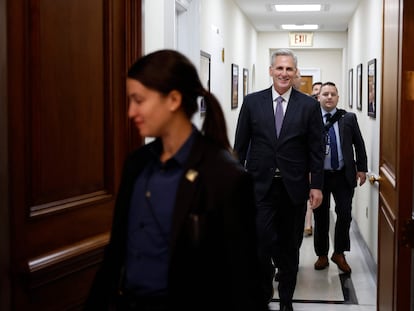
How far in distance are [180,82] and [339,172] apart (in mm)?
3889

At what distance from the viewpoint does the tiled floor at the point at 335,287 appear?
175 inches

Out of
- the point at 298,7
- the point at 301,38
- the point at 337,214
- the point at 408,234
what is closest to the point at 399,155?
the point at 408,234

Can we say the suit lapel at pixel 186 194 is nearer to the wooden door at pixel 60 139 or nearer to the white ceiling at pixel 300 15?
the wooden door at pixel 60 139

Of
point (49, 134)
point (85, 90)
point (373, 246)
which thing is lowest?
point (373, 246)

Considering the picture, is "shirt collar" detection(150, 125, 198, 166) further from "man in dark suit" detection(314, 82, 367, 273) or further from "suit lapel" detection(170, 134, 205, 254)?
"man in dark suit" detection(314, 82, 367, 273)

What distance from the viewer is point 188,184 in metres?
1.48

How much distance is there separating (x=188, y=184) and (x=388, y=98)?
1973 millimetres

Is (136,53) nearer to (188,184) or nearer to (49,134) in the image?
(49,134)

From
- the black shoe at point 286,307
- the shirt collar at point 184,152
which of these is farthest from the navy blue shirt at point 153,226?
the black shoe at point 286,307

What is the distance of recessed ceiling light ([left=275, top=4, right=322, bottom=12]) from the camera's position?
382 inches

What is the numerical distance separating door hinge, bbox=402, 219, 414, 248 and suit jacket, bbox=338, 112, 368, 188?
246cm

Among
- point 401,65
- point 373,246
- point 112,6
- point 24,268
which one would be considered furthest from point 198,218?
point 373,246

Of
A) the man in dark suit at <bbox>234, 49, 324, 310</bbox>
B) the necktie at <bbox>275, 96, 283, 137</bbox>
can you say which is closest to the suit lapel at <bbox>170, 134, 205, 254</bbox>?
the man in dark suit at <bbox>234, 49, 324, 310</bbox>

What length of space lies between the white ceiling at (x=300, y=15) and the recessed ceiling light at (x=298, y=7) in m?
0.13
